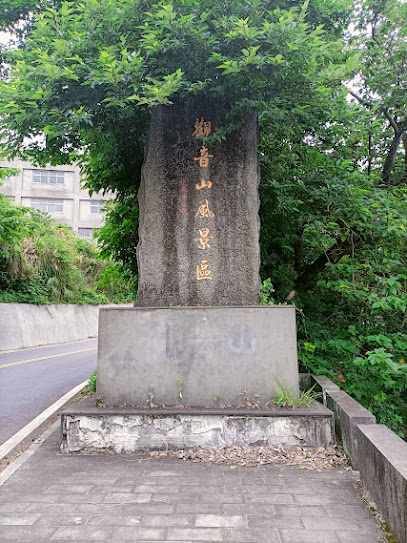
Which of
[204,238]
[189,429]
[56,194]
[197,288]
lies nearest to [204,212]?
[204,238]

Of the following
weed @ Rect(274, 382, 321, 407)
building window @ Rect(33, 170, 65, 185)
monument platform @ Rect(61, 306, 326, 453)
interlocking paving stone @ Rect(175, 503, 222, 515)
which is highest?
building window @ Rect(33, 170, 65, 185)

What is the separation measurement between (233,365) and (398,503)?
2403 mm

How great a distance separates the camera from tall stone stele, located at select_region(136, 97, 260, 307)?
5434mm

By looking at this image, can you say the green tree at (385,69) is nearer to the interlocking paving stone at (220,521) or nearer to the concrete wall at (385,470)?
the concrete wall at (385,470)

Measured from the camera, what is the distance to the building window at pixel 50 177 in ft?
129

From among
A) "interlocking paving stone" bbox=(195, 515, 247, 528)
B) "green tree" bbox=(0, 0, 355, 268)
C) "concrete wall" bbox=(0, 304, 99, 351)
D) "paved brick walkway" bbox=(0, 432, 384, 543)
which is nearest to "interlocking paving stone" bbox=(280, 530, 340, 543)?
"paved brick walkway" bbox=(0, 432, 384, 543)

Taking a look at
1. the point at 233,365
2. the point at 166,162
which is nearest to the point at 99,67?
the point at 166,162

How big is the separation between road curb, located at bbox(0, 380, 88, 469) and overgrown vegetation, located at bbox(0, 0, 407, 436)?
2985mm

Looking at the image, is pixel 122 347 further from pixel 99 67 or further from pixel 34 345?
pixel 34 345

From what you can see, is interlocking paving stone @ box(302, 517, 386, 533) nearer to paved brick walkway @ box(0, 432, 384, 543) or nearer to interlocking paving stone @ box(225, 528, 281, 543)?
paved brick walkway @ box(0, 432, 384, 543)

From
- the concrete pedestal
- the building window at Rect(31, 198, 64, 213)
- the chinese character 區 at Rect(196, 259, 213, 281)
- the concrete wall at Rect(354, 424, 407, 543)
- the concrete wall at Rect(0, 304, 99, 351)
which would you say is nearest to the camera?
the concrete wall at Rect(354, 424, 407, 543)

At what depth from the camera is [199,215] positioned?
18.0ft

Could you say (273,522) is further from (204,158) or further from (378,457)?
(204,158)

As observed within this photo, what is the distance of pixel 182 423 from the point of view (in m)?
4.63
